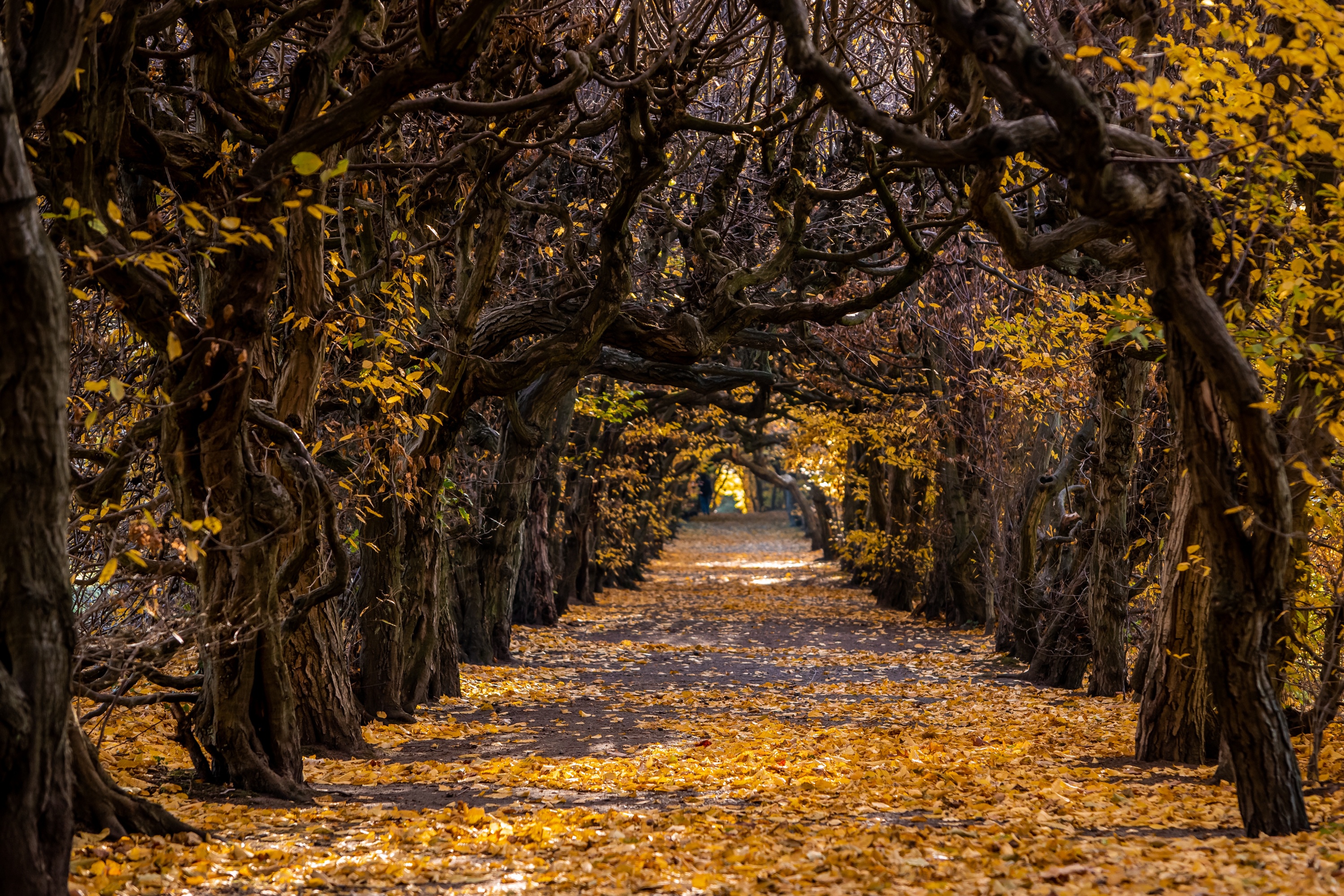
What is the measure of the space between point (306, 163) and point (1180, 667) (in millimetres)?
6464

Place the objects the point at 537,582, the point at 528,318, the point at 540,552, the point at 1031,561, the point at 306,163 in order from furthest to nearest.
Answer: the point at 537,582 < the point at 540,552 < the point at 1031,561 < the point at 528,318 < the point at 306,163

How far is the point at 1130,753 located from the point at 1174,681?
969 mm

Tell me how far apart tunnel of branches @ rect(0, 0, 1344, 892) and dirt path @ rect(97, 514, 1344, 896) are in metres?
0.54

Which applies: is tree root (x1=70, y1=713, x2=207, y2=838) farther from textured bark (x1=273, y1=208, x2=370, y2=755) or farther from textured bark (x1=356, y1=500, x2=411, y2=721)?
textured bark (x1=356, y1=500, x2=411, y2=721)

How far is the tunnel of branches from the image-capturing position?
4594 mm

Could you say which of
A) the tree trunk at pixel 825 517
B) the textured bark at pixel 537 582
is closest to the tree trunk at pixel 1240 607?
the textured bark at pixel 537 582

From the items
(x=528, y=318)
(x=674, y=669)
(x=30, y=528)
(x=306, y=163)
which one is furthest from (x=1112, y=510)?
(x=30, y=528)

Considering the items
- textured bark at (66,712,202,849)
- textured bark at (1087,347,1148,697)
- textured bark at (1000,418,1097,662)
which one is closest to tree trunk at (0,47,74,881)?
textured bark at (66,712,202,849)

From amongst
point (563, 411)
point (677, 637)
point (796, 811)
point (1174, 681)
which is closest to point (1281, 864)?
point (796, 811)

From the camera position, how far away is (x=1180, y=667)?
295 inches

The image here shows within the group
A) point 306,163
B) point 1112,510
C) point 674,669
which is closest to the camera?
point 306,163

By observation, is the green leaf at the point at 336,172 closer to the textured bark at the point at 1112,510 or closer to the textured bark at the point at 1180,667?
the textured bark at the point at 1180,667

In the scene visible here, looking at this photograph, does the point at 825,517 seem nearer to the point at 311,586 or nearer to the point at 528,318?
the point at 528,318

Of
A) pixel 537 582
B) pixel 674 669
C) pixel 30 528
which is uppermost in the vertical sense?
pixel 30 528
